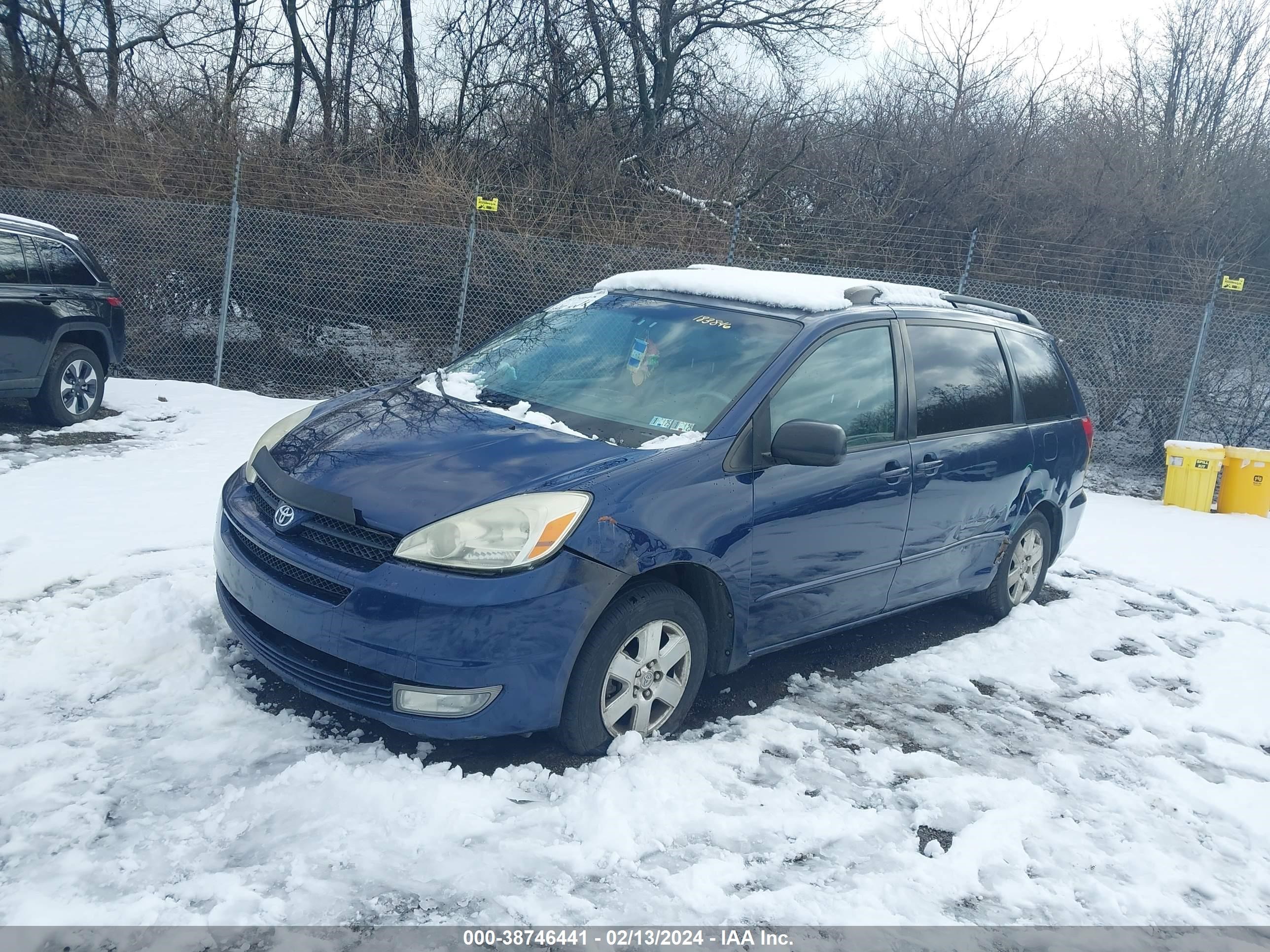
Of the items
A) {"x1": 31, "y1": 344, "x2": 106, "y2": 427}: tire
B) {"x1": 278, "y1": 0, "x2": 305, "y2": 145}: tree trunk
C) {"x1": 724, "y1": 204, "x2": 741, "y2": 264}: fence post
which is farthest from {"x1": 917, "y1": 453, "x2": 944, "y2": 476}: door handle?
{"x1": 278, "y1": 0, "x2": 305, "y2": 145}: tree trunk

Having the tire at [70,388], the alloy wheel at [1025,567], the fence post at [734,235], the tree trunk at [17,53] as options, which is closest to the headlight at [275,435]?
the alloy wheel at [1025,567]

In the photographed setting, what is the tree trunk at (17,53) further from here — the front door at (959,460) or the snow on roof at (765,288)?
the front door at (959,460)

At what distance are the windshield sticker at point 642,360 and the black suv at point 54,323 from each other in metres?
6.18

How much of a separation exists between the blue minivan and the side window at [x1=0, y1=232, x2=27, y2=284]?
5168 millimetres

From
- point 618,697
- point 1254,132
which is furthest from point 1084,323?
point 618,697

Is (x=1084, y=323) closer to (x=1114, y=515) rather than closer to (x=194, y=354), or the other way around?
(x=1114, y=515)

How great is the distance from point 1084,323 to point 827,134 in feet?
19.2

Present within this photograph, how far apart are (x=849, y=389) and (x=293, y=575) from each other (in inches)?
99.1

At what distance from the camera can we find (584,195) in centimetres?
1334

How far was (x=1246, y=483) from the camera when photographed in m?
10.1

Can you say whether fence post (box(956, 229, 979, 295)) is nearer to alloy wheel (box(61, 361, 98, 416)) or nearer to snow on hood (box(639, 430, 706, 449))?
snow on hood (box(639, 430, 706, 449))

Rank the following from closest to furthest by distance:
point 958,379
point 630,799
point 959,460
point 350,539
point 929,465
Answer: point 630,799
point 350,539
point 929,465
point 959,460
point 958,379

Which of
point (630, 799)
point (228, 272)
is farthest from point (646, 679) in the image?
point (228, 272)

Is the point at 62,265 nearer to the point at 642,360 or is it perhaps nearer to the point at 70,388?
the point at 70,388
